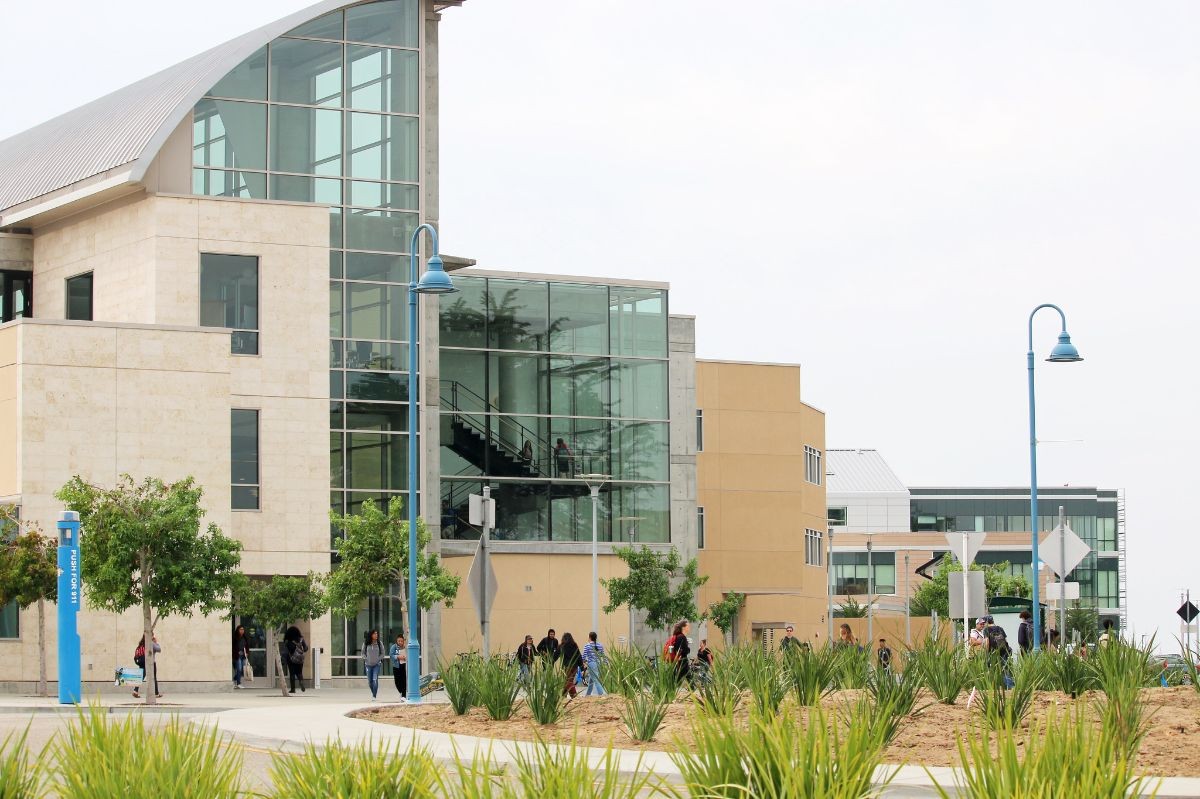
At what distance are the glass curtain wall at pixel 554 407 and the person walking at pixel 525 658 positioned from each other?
15.7 m

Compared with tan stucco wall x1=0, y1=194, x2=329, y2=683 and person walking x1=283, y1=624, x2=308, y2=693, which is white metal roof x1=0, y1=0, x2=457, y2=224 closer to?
tan stucco wall x1=0, y1=194, x2=329, y2=683

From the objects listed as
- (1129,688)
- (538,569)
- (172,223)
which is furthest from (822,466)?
(1129,688)

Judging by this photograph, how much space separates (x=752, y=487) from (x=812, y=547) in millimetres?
6811

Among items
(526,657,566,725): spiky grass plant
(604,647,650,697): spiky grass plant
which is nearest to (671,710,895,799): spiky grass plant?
(526,657,566,725): spiky grass plant

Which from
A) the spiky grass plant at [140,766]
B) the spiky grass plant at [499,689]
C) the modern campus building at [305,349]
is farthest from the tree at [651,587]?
the spiky grass plant at [140,766]

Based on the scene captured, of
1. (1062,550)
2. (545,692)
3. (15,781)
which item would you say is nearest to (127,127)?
(1062,550)

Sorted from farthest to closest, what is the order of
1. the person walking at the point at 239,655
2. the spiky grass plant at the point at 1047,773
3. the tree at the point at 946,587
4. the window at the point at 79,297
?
the tree at the point at 946,587, the window at the point at 79,297, the person walking at the point at 239,655, the spiky grass plant at the point at 1047,773

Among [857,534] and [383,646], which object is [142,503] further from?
[857,534]

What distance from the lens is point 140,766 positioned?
8875 millimetres

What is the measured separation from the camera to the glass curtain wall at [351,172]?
4603 centimetres

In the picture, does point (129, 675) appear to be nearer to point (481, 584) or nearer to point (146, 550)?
point (146, 550)

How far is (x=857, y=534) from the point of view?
407 feet

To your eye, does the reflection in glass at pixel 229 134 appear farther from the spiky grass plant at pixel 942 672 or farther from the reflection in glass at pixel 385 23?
the spiky grass plant at pixel 942 672

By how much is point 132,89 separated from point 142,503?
756 inches
